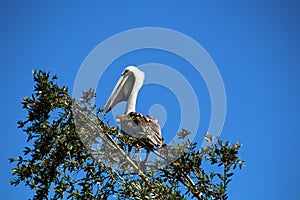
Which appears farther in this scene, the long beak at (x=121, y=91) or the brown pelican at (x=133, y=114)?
the long beak at (x=121, y=91)

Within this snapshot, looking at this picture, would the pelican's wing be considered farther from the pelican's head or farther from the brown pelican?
the pelican's head

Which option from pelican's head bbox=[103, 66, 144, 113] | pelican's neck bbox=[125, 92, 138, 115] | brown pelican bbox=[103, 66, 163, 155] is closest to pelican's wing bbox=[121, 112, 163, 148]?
brown pelican bbox=[103, 66, 163, 155]

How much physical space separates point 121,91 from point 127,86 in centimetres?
32

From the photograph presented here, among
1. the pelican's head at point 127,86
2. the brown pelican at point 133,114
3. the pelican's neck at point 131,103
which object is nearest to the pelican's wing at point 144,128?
the brown pelican at point 133,114

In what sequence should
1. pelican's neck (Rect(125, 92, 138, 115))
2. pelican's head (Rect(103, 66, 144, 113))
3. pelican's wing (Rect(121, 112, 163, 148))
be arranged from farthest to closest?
pelican's head (Rect(103, 66, 144, 113)) → pelican's neck (Rect(125, 92, 138, 115)) → pelican's wing (Rect(121, 112, 163, 148))

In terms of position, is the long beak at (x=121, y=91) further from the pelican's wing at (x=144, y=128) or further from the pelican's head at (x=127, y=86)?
the pelican's wing at (x=144, y=128)

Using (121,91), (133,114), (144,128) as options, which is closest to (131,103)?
(121,91)

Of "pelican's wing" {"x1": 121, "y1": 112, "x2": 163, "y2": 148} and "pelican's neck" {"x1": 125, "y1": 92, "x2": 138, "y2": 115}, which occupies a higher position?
"pelican's neck" {"x1": 125, "y1": 92, "x2": 138, "y2": 115}

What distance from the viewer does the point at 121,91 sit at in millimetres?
9906

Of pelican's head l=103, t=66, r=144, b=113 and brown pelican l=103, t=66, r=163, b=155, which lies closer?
brown pelican l=103, t=66, r=163, b=155

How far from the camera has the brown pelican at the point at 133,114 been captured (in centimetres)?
664

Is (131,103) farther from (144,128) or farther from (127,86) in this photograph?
(144,128)

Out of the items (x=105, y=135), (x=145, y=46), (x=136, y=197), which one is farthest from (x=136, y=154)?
(x=145, y=46)

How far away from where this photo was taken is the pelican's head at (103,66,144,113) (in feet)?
31.2
